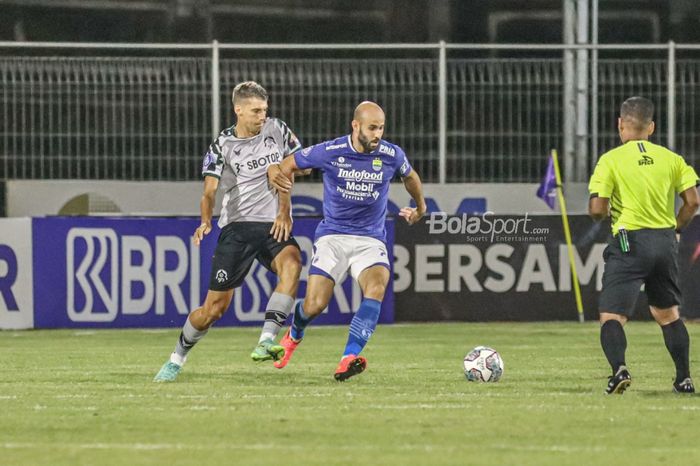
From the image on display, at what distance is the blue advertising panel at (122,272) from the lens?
1738cm

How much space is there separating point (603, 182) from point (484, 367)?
1.79m

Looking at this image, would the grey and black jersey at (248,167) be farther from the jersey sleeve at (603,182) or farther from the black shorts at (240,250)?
the jersey sleeve at (603,182)

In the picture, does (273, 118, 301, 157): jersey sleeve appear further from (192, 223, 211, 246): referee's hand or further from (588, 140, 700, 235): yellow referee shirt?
(588, 140, 700, 235): yellow referee shirt

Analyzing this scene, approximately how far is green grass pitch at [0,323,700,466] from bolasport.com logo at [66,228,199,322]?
284 centimetres

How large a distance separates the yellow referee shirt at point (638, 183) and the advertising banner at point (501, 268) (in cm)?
796

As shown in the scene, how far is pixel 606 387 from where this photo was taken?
10.6 meters

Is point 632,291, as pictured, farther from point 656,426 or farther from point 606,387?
point 656,426

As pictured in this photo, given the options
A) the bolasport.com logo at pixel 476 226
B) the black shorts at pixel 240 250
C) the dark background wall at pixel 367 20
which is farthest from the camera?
the dark background wall at pixel 367 20

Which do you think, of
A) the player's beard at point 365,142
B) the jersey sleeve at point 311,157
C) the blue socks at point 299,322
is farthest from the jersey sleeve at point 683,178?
the blue socks at point 299,322

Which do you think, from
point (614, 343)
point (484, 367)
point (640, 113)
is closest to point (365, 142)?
point (484, 367)

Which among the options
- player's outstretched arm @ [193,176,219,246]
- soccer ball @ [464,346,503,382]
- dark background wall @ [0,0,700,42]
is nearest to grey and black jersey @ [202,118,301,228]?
player's outstretched arm @ [193,176,219,246]

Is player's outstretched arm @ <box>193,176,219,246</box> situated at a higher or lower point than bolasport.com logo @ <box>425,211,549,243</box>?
higher

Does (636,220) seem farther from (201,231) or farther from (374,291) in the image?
(201,231)

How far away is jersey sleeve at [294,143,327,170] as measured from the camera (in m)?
11.2
